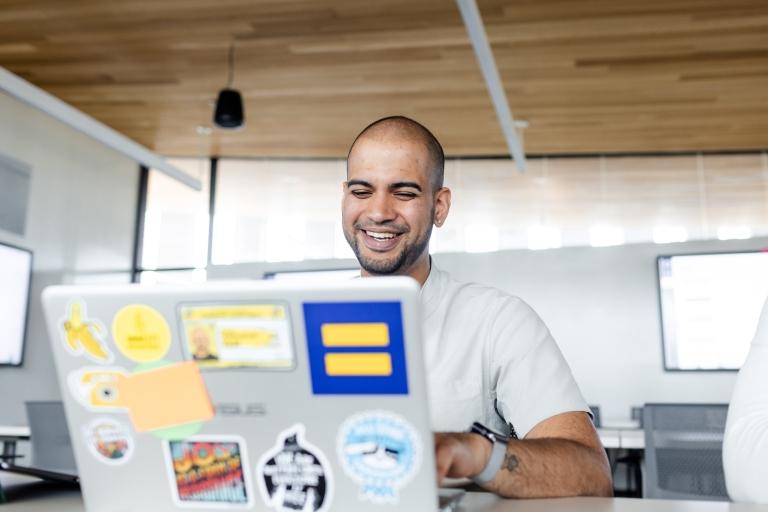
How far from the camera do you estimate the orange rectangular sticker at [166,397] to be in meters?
0.69

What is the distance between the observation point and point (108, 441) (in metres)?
0.73

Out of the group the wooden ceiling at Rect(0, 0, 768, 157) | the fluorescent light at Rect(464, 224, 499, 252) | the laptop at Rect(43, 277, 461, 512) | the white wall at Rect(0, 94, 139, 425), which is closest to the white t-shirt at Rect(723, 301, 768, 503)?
the laptop at Rect(43, 277, 461, 512)

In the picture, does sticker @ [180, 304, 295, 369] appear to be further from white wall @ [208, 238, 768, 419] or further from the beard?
white wall @ [208, 238, 768, 419]

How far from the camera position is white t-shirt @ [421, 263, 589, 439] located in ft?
3.97

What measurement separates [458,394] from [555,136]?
17.7 ft

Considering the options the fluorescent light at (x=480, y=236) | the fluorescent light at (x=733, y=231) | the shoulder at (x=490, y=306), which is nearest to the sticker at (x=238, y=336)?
the shoulder at (x=490, y=306)

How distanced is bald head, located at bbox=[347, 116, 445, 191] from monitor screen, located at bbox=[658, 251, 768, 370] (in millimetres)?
3058

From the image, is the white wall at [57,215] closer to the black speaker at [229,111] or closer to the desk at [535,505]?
the black speaker at [229,111]

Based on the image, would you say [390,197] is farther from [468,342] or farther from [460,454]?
[460,454]

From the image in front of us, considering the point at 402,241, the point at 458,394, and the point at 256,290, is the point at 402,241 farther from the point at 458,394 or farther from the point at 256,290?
the point at 256,290

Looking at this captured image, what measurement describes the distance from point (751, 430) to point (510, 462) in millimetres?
405

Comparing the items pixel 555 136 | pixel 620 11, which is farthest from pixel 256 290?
pixel 555 136

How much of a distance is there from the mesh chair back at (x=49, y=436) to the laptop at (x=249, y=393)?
3.06 meters

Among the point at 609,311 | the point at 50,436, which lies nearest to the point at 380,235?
the point at 50,436
